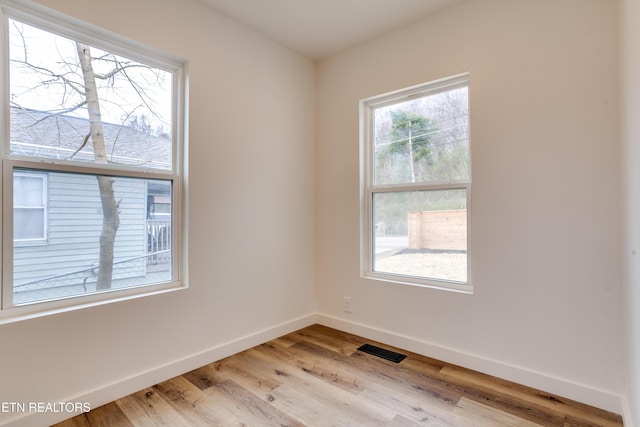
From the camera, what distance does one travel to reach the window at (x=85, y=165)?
176cm

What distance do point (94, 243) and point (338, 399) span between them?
71.4 inches

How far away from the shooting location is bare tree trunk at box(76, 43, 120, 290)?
2012 mm

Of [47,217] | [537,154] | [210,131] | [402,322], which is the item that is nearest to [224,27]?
[210,131]

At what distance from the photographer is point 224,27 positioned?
8.46ft

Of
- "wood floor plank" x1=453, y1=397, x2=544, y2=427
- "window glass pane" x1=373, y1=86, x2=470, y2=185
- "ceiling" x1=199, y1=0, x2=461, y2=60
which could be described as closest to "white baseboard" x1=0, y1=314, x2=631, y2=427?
"wood floor plank" x1=453, y1=397, x2=544, y2=427

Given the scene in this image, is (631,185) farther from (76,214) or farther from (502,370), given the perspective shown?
(76,214)

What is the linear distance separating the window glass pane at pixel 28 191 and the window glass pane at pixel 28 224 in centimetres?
4

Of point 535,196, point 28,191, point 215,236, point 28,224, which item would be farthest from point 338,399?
point 28,191

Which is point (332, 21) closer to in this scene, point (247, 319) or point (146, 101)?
point (146, 101)

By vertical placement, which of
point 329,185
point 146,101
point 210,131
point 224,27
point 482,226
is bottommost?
point 482,226

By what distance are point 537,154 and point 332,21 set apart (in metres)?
1.88

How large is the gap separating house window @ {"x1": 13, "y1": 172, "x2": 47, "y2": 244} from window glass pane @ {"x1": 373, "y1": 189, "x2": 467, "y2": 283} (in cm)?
243

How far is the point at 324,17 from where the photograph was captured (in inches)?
103

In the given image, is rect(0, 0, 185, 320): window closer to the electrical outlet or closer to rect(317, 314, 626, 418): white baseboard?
the electrical outlet
